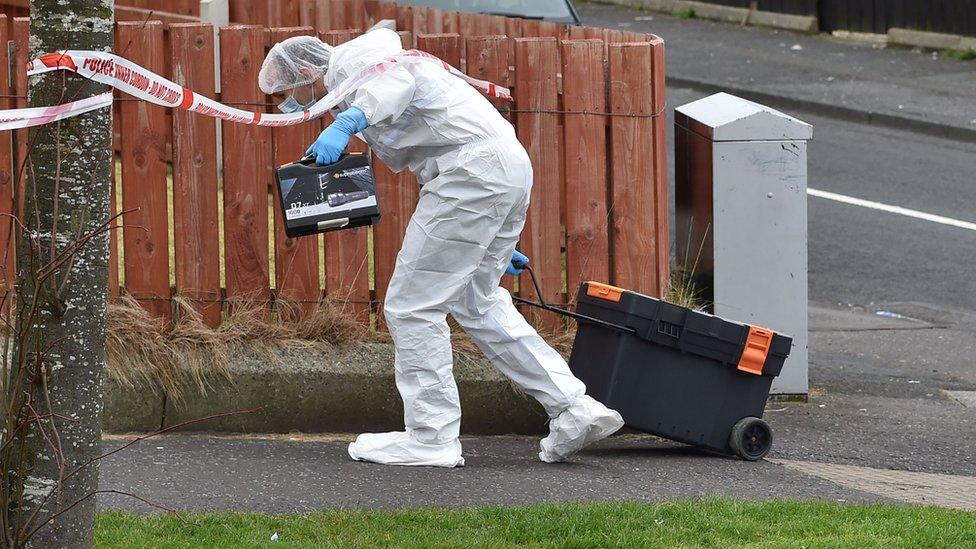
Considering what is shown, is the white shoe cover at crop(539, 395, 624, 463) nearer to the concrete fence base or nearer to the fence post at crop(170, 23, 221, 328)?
the concrete fence base

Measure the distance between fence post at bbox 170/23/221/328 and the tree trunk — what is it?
247cm

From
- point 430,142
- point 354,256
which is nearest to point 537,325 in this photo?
point 354,256

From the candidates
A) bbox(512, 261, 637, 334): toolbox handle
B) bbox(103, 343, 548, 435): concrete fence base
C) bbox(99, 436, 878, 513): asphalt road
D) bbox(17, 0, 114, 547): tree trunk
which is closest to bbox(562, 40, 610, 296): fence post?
bbox(512, 261, 637, 334): toolbox handle

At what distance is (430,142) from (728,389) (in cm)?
159

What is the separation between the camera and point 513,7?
1194 cm

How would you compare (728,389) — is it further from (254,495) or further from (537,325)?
(254,495)

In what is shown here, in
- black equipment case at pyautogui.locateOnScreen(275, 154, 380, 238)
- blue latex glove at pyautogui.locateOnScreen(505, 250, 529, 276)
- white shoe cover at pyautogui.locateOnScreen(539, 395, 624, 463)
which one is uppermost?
black equipment case at pyautogui.locateOnScreen(275, 154, 380, 238)

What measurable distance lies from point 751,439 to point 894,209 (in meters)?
6.04

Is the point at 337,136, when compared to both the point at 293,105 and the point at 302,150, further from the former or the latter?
the point at 302,150

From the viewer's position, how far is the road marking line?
11.1m

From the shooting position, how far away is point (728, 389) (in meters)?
6.00

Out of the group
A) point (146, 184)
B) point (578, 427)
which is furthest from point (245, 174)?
point (578, 427)

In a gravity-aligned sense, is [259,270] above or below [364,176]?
below

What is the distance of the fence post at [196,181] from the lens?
20.4ft
